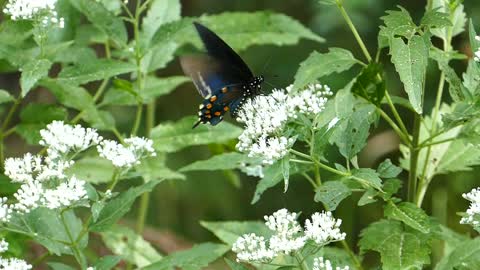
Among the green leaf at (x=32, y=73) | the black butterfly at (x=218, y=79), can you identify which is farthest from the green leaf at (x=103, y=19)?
the green leaf at (x=32, y=73)

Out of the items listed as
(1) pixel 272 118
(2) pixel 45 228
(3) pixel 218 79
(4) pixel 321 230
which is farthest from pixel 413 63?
(2) pixel 45 228

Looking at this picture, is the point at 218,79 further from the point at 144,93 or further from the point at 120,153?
the point at 120,153

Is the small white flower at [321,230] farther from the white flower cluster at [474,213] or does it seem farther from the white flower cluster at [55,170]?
the white flower cluster at [55,170]

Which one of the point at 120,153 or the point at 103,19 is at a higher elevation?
the point at 103,19

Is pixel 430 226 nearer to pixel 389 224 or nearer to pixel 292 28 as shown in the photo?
pixel 389 224

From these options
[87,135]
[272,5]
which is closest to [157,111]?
[272,5]

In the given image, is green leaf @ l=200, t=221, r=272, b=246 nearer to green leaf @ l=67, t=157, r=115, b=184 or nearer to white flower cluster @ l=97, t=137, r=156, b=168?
green leaf @ l=67, t=157, r=115, b=184
